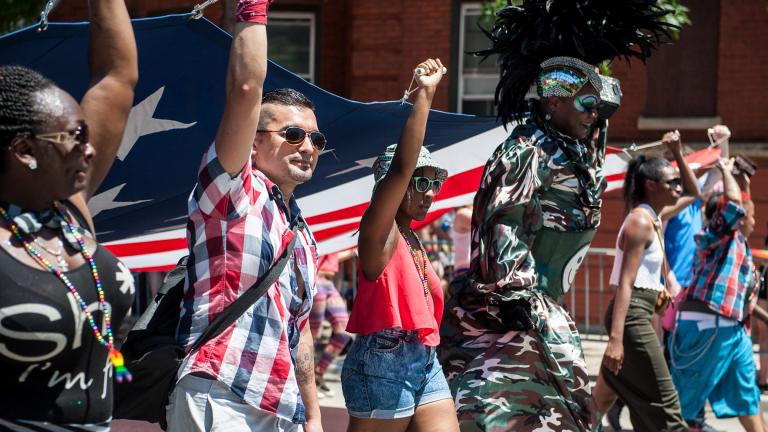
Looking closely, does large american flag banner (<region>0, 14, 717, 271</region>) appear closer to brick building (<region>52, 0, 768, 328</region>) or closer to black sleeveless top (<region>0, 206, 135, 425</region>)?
black sleeveless top (<region>0, 206, 135, 425</region>)

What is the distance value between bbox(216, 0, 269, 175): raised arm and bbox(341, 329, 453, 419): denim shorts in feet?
4.66

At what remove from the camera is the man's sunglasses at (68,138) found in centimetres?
243

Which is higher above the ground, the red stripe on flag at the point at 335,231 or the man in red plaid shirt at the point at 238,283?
the man in red plaid shirt at the point at 238,283

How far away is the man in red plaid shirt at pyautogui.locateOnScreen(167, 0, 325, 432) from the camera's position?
3.24 m

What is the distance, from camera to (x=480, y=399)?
4680 millimetres

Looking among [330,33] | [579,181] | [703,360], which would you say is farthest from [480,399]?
[330,33]

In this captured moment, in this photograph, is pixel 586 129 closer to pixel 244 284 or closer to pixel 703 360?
pixel 244 284

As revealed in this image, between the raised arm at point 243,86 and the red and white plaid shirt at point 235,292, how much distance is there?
0.22 feet

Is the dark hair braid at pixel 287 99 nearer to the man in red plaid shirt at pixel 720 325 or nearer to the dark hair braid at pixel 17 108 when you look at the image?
the dark hair braid at pixel 17 108

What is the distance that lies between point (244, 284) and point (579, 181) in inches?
77.9

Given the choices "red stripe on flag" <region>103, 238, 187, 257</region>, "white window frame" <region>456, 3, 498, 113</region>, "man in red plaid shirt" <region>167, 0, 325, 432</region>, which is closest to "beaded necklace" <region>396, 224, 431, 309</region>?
"man in red plaid shirt" <region>167, 0, 325, 432</region>

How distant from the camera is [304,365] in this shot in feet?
13.0

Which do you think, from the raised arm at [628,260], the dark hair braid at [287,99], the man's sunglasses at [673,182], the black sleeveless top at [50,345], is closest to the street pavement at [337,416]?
the raised arm at [628,260]

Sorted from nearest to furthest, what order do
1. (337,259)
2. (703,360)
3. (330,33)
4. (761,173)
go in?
(703,360)
(337,259)
(761,173)
(330,33)
